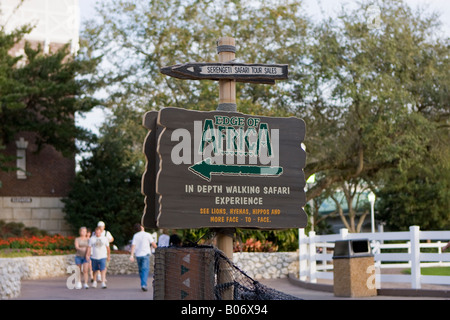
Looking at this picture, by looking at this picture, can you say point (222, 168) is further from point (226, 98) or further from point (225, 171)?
point (226, 98)

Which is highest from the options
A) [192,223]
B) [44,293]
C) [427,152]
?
[427,152]

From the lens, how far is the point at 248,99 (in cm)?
2838

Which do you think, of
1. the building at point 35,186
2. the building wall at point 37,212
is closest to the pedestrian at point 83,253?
the building at point 35,186

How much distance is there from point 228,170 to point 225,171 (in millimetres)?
44

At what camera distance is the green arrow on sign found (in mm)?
8570

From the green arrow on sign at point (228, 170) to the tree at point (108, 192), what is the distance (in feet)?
77.9

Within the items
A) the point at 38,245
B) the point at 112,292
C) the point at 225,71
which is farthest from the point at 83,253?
the point at 225,71

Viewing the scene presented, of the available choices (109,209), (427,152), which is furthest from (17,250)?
(427,152)

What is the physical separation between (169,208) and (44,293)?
12.2 metres

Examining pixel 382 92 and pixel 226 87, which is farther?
pixel 382 92

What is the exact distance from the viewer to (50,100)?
3272cm

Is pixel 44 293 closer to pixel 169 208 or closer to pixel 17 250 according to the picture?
pixel 17 250

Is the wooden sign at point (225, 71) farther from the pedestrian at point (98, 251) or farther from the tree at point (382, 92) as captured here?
the tree at point (382, 92)
